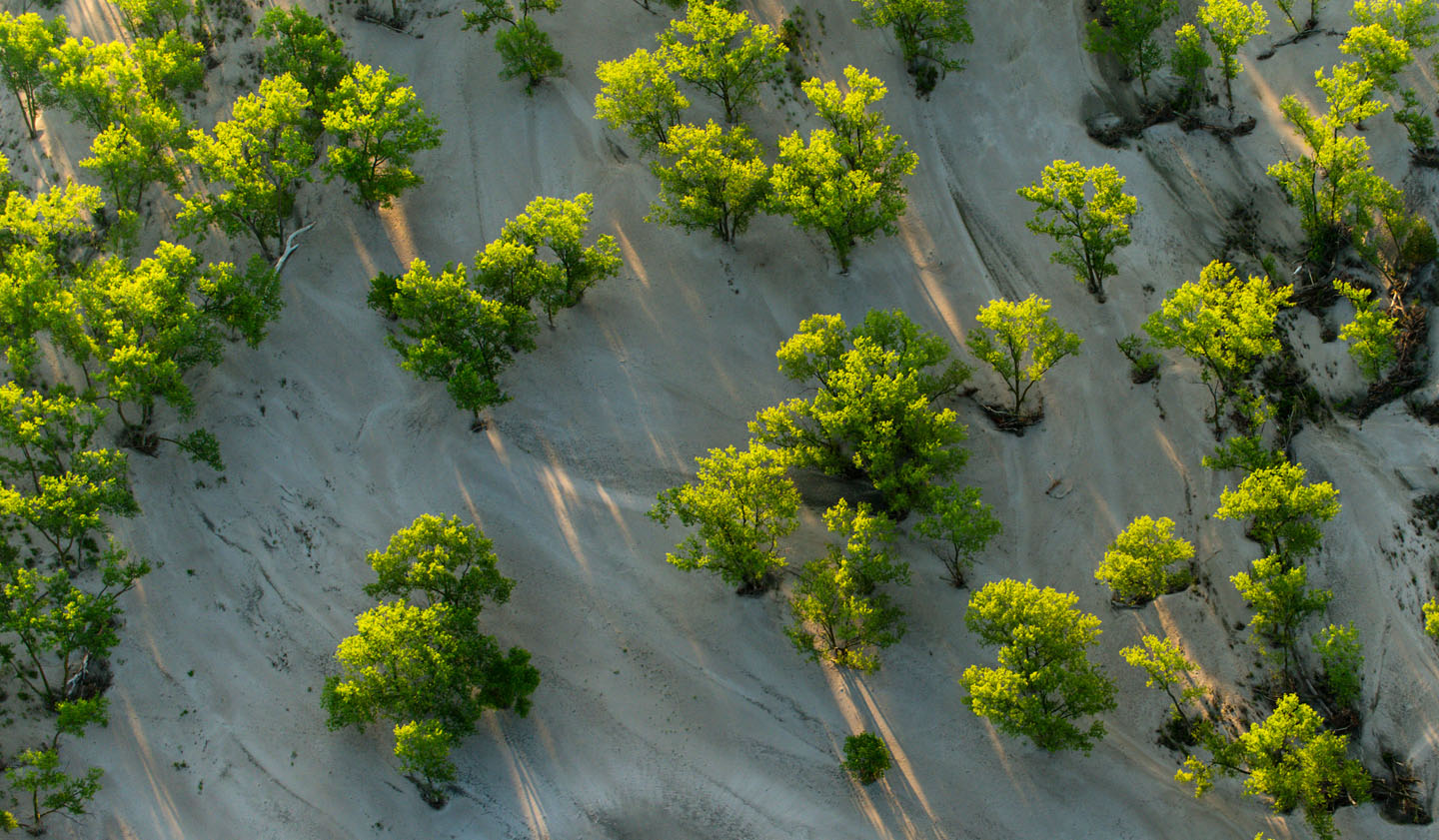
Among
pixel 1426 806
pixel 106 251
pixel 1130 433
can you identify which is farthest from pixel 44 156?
pixel 1426 806

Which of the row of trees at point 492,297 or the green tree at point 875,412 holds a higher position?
the row of trees at point 492,297

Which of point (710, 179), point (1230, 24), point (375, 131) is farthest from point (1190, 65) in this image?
point (375, 131)

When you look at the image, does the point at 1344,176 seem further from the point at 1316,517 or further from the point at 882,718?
the point at 882,718

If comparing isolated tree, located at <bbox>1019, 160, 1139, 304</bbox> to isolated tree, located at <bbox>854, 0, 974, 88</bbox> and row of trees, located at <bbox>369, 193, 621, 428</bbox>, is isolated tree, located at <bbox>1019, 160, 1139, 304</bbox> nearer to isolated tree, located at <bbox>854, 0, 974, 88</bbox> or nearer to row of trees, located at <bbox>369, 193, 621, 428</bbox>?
isolated tree, located at <bbox>854, 0, 974, 88</bbox>

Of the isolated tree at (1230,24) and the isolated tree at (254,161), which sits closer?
the isolated tree at (1230,24)

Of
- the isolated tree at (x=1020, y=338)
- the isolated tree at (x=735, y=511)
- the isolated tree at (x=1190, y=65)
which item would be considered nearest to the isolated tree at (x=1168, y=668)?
the isolated tree at (x=1020, y=338)

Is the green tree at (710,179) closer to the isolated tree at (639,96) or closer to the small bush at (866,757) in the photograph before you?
the isolated tree at (639,96)
